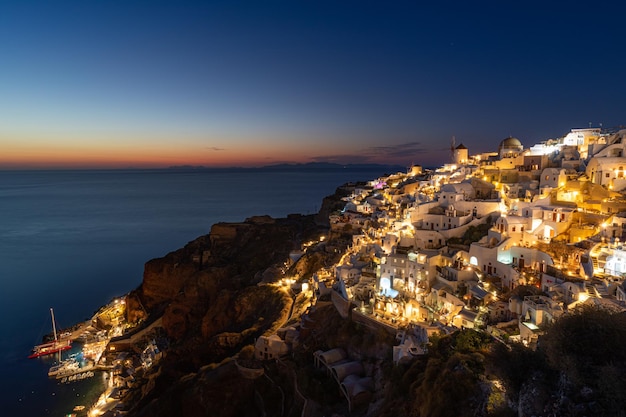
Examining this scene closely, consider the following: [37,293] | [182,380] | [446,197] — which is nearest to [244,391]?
[182,380]

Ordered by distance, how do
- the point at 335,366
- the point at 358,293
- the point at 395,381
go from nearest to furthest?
the point at 395,381 → the point at 335,366 → the point at 358,293

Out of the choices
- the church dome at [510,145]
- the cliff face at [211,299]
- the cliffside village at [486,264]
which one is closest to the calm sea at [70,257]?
the cliffside village at [486,264]

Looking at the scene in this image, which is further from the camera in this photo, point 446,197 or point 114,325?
point 114,325

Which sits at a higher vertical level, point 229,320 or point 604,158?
point 604,158

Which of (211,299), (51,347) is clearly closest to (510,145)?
(211,299)

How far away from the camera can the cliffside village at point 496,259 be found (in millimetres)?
20406

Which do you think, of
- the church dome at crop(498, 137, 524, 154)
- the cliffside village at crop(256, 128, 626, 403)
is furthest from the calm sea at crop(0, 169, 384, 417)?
the church dome at crop(498, 137, 524, 154)

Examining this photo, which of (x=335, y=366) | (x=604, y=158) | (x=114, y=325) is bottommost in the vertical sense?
(x=114, y=325)

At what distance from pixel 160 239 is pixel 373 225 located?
204 ft

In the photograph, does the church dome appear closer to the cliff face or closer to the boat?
the cliff face

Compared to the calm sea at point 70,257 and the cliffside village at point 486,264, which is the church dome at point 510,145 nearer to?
the cliffside village at point 486,264

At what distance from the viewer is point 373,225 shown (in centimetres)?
4316

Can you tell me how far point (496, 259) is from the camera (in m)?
25.1

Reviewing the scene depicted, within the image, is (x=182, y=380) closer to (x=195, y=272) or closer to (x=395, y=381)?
(x=395, y=381)
